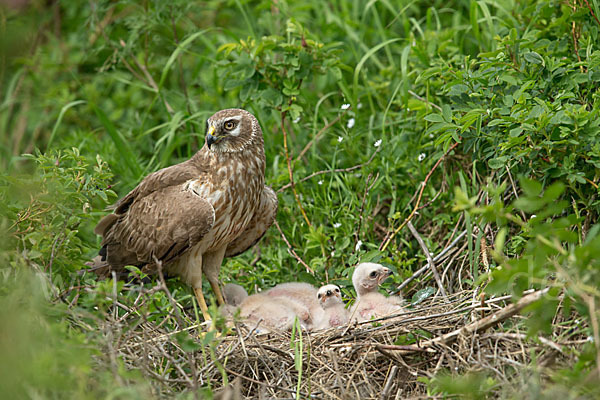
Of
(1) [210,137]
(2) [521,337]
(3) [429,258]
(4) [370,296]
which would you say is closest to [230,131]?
(1) [210,137]

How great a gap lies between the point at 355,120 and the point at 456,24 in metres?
1.43

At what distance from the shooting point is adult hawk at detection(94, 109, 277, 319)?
13.8 ft

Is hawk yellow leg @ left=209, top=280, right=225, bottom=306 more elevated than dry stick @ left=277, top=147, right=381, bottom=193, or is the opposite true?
dry stick @ left=277, top=147, right=381, bottom=193

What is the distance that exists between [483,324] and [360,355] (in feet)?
2.22

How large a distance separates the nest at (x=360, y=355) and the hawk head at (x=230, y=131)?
1252mm

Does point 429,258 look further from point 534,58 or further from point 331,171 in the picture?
point 534,58

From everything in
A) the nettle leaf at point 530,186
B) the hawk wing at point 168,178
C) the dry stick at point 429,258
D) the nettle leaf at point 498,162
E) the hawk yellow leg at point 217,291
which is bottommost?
the hawk yellow leg at point 217,291

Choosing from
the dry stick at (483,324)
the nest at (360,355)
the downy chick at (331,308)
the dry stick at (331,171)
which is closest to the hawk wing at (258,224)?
the dry stick at (331,171)

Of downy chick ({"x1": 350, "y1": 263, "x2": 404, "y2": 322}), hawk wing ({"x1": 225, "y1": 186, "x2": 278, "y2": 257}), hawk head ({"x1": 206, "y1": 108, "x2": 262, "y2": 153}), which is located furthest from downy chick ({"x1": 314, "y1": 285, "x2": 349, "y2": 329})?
hawk head ({"x1": 206, "y1": 108, "x2": 262, "y2": 153})

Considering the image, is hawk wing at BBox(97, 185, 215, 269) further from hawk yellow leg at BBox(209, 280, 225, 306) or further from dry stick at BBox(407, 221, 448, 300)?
dry stick at BBox(407, 221, 448, 300)

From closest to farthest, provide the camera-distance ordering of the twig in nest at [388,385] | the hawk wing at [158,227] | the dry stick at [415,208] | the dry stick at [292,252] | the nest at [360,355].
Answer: the nest at [360,355] < the twig in nest at [388,385] < the hawk wing at [158,227] < the dry stick at [415,208] < the dry stick at [292,252]

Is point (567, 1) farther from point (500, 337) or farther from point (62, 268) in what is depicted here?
point (62, 268)

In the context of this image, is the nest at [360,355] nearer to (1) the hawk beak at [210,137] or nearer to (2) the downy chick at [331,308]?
(2) the downy chick at [331,308]

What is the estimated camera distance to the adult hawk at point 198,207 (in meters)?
4.20
